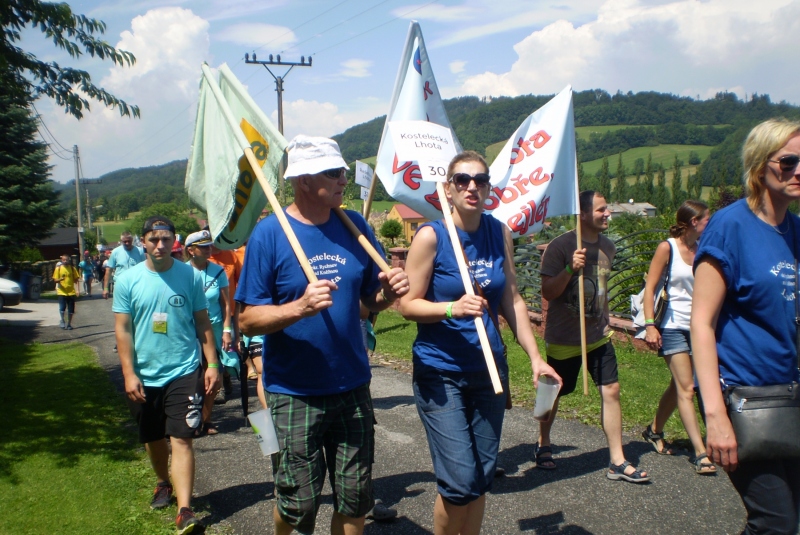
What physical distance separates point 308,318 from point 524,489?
2.32m

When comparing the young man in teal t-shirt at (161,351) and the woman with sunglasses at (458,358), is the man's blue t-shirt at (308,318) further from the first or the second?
the young man in teal t-shirt at (161,351)

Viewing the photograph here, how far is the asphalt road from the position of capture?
3.94 m

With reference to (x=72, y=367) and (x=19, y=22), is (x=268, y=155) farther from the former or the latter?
(x=72, y=367)

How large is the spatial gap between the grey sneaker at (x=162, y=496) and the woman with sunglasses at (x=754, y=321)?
3.41 m

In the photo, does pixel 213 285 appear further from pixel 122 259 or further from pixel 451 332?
pixel 122 259

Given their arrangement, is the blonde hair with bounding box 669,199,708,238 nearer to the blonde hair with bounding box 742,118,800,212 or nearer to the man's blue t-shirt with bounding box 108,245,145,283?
the blonde hair with bounding box 742,118,800,212

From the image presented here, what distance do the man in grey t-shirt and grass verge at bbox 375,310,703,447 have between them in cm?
106

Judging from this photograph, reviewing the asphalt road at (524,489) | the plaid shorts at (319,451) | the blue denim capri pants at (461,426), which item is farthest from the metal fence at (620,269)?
the plaid shorts at (319,451)

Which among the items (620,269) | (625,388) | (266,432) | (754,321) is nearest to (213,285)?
(266,432)

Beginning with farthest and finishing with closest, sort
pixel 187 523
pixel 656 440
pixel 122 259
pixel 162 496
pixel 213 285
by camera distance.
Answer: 1. pixel 122 259
2. pixel 213 285
3. pixel 656 440
4. pixel 162 496
5. pixel 187 523

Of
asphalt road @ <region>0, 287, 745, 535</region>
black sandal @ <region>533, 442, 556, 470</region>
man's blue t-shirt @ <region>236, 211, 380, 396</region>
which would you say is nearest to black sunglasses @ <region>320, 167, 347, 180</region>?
man's blue t-shirt @ <region>236, 211, 380, 396</region>

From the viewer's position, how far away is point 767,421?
7.59 ft

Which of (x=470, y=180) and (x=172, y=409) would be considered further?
(x=172, y=409)

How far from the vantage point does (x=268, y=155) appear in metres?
3.69
